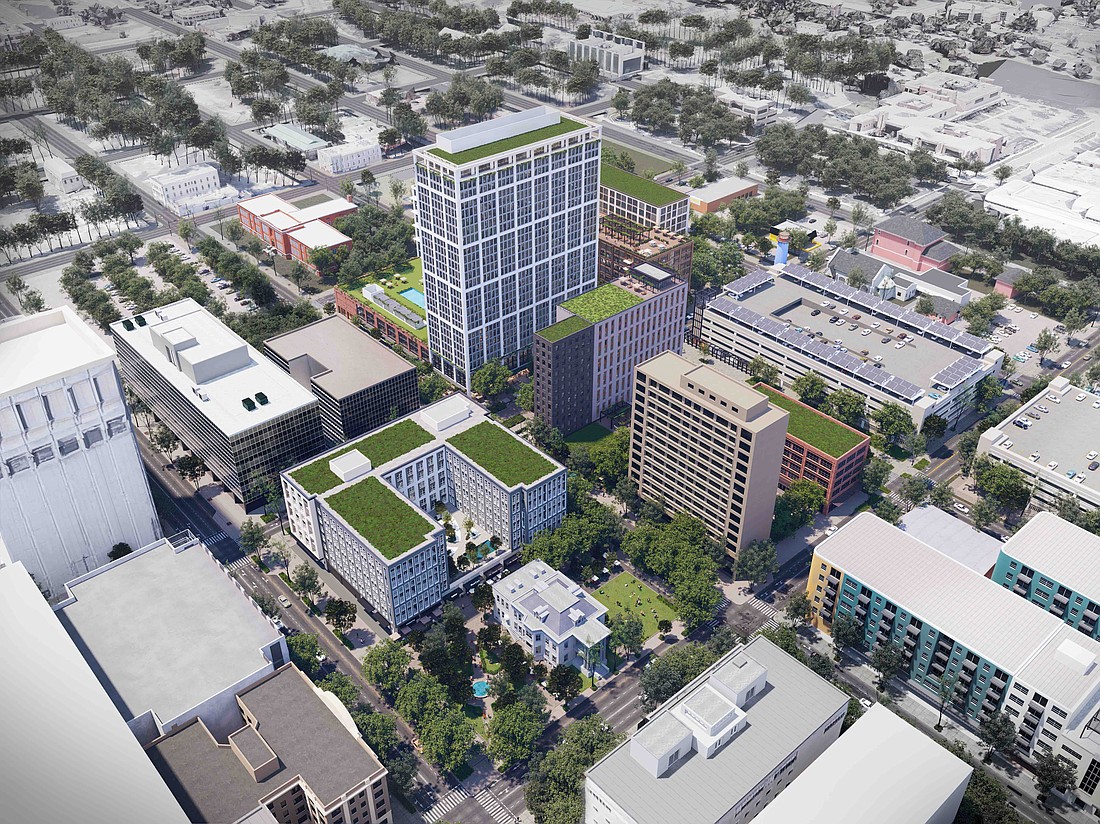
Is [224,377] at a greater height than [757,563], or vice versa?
[224,377]

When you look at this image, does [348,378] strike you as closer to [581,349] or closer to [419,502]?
[419,502]

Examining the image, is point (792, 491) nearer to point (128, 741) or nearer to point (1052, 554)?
point (1052, 554)

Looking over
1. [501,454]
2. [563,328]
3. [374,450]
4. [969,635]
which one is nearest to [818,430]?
[563,328]

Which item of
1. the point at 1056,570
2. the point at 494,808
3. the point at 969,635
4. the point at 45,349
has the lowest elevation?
the point at 494,808

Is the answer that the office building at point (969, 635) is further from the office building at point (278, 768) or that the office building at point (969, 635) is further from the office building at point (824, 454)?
the office building at point (278, 768)

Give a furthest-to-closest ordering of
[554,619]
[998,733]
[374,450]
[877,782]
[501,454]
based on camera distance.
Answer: [374,450], [501,454], [554,619], [998,733], [877,782]
